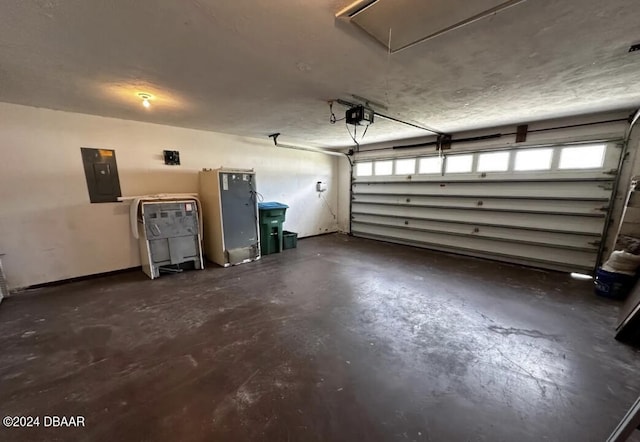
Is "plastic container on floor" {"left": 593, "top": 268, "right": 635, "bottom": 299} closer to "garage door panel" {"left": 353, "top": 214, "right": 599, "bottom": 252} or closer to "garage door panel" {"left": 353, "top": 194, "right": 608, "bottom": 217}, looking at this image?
"garage door panel" {"left": 353, "top": 214, "right": 599, "bottom": 252}

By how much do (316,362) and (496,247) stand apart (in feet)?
14.0

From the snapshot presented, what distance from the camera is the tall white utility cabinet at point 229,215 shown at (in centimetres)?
405

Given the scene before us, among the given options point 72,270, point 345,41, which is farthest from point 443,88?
point 72,270

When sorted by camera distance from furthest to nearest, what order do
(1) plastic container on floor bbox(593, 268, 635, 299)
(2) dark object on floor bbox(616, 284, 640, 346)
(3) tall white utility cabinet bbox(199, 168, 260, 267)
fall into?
1. (3) tall white utility cabinet bbox(199, 168, 260, 267)
2. (1) plastic container on floor bbox(593, 268, 635, 299)
3. (2) dark object on floor bbox(616, 284, 640, 346)

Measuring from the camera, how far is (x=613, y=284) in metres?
2.96

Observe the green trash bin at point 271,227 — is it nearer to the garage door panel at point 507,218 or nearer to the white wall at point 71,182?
the white wall at point 71,182

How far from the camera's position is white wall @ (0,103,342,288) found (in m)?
3.03

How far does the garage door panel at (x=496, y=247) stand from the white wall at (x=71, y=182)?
4.40m

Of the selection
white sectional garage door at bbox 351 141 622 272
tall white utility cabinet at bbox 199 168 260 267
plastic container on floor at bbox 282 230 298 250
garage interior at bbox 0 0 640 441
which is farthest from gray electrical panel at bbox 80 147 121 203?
white sectional garage door at bbox 351 141 622 272

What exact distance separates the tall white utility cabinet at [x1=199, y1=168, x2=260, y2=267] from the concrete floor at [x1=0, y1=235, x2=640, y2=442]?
0.95 metres

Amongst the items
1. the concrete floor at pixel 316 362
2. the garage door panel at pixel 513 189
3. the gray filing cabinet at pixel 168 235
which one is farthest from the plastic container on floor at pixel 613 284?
the gray filing cabinet at pixel 168 235

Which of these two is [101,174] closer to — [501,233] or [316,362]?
[316,362]

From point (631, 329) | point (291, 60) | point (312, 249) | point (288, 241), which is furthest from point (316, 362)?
point (288, 241)

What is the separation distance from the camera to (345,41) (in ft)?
5.49
